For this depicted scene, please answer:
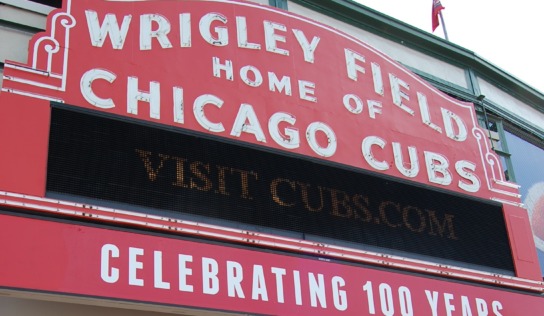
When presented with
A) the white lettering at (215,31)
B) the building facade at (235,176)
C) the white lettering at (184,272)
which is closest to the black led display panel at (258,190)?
the building facade at (235,176)

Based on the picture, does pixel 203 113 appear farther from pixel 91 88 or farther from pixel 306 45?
pixel 306 45

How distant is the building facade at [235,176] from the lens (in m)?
6.08

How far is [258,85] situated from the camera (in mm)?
7809

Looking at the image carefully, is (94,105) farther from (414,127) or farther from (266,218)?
(414,127)

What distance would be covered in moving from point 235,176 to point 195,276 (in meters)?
0.94

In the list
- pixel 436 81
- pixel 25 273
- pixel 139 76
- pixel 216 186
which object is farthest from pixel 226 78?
pixel 436 81

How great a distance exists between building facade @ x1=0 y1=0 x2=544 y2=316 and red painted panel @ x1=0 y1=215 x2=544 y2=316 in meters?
0.01

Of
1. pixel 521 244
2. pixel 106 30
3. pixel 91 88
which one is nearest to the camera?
pixel 91 88

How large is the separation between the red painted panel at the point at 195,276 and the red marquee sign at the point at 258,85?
1112 millimetres

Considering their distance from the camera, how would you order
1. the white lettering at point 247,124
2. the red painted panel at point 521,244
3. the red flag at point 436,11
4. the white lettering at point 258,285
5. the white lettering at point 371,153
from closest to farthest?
1. the white lettering at point 258,285
2. the white lettering at point 247,124
3. the white lettering at point 371,153
4. the red painted panel at point 521,244
5. the red flag at point 436,11

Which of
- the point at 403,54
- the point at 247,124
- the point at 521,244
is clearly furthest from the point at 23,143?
the point at 403,54

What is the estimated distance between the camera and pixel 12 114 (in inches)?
246

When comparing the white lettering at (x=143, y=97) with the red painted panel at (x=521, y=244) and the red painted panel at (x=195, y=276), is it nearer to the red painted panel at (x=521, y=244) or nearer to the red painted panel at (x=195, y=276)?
the red painted panel at (x=195, y=276)

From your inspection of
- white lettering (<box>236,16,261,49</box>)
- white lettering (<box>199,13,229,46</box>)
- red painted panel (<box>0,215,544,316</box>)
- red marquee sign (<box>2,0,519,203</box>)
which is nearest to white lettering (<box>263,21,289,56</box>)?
red marquee sign (<box>2,0,519,203</box>)
